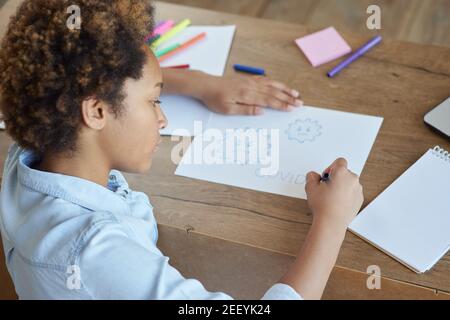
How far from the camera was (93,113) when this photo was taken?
879 millimetres

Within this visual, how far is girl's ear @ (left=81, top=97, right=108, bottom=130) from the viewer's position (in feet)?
2.85

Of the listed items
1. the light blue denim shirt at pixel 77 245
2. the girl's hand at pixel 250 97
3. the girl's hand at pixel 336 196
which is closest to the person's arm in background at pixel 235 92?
the girl's hand at pixel 250 97

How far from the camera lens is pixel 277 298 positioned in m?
0.89

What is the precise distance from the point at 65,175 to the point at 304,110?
1.57ft

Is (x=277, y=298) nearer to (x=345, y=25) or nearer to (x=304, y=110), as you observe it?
(x=304, y=110)

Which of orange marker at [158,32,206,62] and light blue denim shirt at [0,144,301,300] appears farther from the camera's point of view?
orange marker at [158,32,206,62]

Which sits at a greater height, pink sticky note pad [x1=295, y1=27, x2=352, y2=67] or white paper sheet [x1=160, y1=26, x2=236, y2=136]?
pink sticky note pad [x1=295, y1=27, x2=352, y2=67]

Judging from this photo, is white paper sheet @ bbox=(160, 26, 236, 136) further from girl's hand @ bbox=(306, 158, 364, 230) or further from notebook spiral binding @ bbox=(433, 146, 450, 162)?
notebook spiral binding @ bbox=(433, 146, 450, 162)

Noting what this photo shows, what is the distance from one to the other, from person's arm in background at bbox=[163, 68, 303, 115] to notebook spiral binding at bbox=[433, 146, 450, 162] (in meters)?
0.25

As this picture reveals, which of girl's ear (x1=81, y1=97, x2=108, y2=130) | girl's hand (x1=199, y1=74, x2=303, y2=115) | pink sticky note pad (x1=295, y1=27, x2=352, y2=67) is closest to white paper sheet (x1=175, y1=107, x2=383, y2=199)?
girl's hand (x1=199, y1=74, x2=303, y2=115)

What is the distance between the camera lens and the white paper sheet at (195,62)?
123cm

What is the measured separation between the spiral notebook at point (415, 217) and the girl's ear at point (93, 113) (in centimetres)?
41

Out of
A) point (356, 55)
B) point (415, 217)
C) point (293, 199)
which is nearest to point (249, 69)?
point (356, 55)

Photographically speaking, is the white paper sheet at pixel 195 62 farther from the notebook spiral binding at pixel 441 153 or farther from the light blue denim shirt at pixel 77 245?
the notebook spiral binding at pixel 441 153
